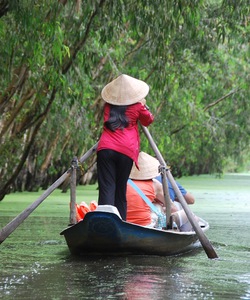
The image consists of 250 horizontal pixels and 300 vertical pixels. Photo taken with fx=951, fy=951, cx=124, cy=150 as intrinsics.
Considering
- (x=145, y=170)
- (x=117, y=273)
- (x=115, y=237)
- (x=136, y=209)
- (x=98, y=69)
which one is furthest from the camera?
(x=98, y=69)

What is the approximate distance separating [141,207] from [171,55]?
1038 centimetres

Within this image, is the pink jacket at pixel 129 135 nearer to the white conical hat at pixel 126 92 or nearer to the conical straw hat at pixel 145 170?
the white conical hat at pixel 126 92

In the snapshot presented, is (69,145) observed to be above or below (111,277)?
above

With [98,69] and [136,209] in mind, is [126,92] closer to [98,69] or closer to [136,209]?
[136,209]

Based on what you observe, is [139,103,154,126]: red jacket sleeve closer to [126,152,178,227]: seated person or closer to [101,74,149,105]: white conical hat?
[101,74,149,105]: white conical hat

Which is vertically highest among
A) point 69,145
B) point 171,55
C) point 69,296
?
point 171,55

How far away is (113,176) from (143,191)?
26.6 inches

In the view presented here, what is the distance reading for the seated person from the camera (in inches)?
355

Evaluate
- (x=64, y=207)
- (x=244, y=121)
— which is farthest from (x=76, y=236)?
(x=244, y=121)

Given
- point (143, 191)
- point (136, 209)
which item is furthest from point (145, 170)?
point (136, 209)

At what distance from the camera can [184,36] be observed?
728 inches

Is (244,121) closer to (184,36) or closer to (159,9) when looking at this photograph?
(184,36)

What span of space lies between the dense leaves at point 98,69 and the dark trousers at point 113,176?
209 centimetres

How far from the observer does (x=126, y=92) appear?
8.70 meters
